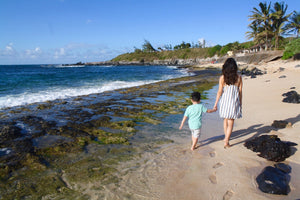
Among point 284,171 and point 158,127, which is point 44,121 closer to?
point 158,127

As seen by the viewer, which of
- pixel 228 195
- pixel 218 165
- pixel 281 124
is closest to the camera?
pixel 228 195

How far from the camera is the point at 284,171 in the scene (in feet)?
10.6

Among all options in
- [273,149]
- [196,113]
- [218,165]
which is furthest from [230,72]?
[218,165]

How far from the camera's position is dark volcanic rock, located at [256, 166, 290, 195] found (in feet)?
8.96

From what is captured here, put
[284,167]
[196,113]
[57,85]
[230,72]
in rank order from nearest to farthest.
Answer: [284,167]
[230,72]
[196,113]
[57,85]

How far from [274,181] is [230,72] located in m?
2.13

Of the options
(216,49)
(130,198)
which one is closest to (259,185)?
(130,198)

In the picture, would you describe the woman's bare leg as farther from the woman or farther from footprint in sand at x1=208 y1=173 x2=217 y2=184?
footprint in sand at x1=208 y1=173 x2=217 y2=184

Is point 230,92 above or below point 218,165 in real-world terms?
above

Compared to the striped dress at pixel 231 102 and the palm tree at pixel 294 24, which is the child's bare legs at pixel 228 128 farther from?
the palm tree at pixel 294 24

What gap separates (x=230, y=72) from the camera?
13.1 feet

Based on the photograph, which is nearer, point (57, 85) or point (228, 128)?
point (228, 128)

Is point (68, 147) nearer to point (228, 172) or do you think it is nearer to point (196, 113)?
point (196, 113)

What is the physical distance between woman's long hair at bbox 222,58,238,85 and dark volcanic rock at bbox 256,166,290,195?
180cm
